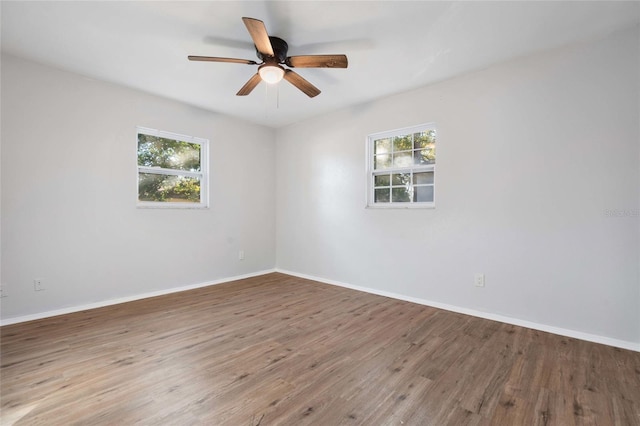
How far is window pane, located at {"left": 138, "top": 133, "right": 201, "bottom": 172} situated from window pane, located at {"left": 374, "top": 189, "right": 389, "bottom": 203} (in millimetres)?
2598

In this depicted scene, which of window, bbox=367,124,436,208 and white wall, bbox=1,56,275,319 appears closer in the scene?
white wall, bbox=1,56,275,319

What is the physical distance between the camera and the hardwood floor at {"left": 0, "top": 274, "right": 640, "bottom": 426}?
60.1 inches

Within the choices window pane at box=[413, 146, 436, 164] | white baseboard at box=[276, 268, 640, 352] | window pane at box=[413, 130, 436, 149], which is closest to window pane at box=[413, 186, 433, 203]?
window pane at box=[413, 146, 436, 164]

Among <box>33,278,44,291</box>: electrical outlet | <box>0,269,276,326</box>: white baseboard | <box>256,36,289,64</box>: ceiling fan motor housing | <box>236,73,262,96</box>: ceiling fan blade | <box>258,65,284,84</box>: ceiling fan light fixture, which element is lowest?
<box>0,269,276,326</box>: white baseboard

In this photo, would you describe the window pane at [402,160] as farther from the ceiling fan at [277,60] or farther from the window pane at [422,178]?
the ceiling fan at [277,60]

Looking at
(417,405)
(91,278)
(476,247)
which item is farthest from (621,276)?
(91,278)

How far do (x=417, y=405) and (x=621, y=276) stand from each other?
2.08 m

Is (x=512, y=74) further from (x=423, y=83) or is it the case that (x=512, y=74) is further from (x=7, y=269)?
(x=7, y=269)

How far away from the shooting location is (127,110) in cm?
343

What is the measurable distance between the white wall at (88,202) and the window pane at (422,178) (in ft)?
9.10

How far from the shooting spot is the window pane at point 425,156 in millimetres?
3377

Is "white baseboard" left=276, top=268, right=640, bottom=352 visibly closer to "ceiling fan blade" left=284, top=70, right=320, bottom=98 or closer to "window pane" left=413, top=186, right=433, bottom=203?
"window pane" left=413, top=186, right=433, bottom=203

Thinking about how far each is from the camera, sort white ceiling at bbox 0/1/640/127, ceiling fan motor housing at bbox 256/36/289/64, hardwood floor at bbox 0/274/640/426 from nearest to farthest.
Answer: hardwood floor at bbox 0/274/640/426 → white ceiling at bbox 0/1/640/127 → ceiling fan motor housing at bbox 256/36/289/64

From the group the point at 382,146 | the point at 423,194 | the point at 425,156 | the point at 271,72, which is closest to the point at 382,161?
the point at 382,146
